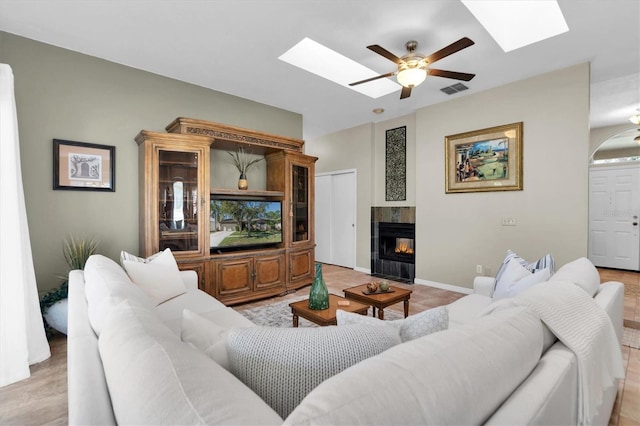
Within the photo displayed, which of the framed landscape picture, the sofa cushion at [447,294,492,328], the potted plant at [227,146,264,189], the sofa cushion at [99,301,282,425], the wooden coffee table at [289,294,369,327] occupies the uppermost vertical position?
the potted plant at [227,146,264,189]

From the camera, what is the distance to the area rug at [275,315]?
2.95m

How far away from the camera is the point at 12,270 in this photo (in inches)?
83.4

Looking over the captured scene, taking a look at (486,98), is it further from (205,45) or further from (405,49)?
(205,45)

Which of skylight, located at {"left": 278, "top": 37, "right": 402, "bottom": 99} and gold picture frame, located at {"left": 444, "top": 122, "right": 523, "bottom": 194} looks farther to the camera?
gold picture frame, located at {"left": 444, "top": 122, "right": 523, "bottom": 194}

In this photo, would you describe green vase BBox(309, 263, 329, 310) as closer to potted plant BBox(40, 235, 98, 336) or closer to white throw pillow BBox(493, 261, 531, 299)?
white throw pillow BBox(493, 261, 531, 299)

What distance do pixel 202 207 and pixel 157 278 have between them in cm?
122

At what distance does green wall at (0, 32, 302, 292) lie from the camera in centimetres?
273

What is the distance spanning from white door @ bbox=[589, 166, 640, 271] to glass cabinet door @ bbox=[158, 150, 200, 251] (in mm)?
7348

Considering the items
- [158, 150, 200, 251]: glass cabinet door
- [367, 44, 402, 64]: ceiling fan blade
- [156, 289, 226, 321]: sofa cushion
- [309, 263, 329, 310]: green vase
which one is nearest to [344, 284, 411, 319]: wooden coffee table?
[309, 263, 329, 310]: green vase

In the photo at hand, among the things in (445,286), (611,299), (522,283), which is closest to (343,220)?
(445,286)

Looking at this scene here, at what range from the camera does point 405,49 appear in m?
2.96

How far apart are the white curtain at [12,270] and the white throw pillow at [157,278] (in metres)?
0.78

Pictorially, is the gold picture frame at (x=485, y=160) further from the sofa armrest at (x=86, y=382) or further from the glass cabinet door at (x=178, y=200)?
the sofa armrest at (x=86, y=382)

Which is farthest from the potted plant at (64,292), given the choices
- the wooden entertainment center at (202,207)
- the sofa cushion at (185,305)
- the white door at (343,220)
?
the white door at (343,220)
